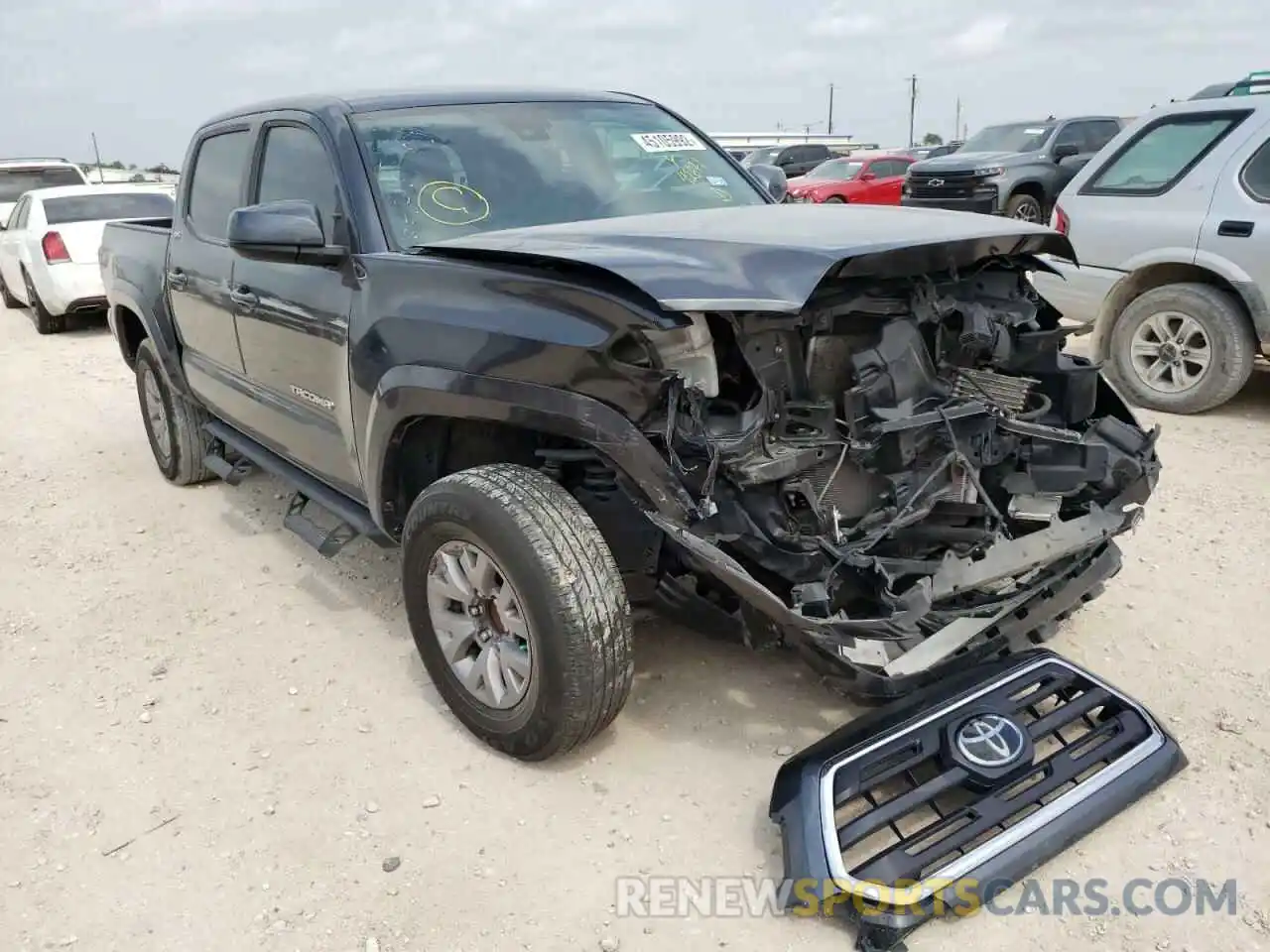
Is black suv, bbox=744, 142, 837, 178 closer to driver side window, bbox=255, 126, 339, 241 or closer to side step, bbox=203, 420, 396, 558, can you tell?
side step, bbox=203, 420, 396, 558

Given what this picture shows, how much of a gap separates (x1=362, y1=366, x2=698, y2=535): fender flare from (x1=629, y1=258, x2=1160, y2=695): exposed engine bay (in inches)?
2.4

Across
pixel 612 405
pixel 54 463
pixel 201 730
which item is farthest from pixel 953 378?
pixel 54 463

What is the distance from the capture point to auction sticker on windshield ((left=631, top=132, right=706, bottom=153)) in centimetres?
383

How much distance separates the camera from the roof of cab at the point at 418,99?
3.45 metres

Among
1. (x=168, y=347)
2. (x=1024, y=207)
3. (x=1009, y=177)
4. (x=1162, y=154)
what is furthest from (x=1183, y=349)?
(x=1024, y=207)

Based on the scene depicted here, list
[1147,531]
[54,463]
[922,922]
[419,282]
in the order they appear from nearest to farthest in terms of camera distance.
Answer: [922,922] → [419,282] → [1147,531] → [54,463]

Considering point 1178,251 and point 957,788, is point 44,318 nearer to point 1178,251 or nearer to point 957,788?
point 1178,251

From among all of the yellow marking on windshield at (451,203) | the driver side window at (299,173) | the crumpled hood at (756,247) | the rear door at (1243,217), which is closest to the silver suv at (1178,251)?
the rear door at (1243,217)

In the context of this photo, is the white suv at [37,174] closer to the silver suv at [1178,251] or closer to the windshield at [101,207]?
the windshield at [101,207]

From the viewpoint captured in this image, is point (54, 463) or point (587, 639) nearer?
point (587, 639)

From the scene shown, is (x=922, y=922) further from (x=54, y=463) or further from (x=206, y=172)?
(x=54, y=463)

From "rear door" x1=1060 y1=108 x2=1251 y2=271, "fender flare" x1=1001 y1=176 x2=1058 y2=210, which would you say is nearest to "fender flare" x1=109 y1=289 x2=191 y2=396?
"rear door" x1=1060 y1=108 x2=1251 y2=271

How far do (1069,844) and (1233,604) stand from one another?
175cm

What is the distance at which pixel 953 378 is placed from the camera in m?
2.94
